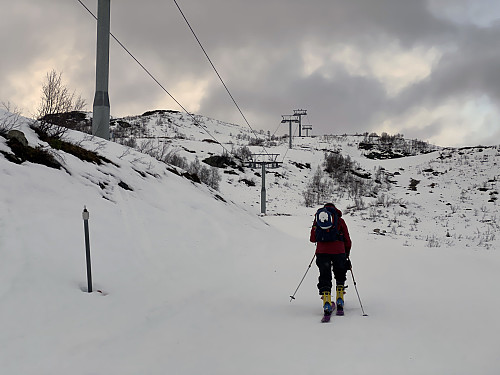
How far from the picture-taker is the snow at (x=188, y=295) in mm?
3645

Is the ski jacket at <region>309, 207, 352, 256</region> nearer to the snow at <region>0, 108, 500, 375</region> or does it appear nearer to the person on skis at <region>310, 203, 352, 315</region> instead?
the person on skis at <region>310, 203, 352, 315</region>

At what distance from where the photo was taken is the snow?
12.0ft

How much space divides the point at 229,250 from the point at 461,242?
1327cm

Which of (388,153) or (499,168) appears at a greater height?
(388,153)

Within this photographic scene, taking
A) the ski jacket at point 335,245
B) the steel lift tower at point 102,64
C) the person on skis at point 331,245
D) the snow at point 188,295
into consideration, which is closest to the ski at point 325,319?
the snow at point 188,295

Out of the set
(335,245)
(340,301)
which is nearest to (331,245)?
(335,245)

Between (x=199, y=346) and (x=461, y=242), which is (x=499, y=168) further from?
(x=199, y=346)

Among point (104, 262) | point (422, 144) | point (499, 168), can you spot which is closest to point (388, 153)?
point (422, 144)

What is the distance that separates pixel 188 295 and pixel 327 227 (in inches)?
97.7

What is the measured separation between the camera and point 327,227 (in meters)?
5.65

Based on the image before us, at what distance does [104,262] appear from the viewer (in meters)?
5.95

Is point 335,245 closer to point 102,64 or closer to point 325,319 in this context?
point 325,319

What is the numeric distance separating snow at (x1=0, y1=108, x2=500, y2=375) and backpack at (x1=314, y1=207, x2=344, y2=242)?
117 centimetres

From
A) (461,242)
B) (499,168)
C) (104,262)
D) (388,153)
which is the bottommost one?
(461,242)
